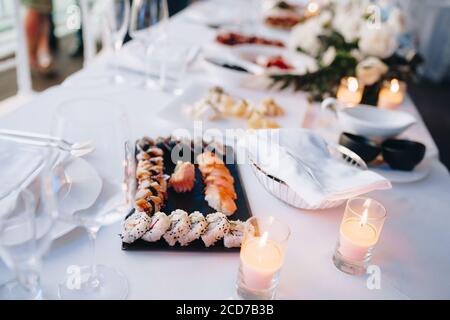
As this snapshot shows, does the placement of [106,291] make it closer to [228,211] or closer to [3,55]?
[228,211]

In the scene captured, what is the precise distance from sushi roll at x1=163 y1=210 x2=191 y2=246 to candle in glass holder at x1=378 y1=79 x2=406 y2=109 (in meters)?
1.03

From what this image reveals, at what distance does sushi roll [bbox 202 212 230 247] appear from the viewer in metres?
0.77

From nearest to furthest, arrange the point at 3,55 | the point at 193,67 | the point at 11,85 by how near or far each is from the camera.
Answer: the point at 193,67
the point at 11,85
the point at 3,55

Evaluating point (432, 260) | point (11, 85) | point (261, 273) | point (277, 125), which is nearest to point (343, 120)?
point (277, 125)

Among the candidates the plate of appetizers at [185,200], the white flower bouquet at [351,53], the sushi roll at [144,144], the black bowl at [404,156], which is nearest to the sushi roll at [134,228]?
the plate of appetizers at [185,200]

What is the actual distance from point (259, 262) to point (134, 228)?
0.70 ft

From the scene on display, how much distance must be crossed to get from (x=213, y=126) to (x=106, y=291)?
65cm

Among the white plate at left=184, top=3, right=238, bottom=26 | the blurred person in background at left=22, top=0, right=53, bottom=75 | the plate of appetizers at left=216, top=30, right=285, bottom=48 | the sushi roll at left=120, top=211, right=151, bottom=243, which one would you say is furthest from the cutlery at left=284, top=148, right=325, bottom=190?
the blurred person in background at left=22, top=0, right=53, bottom=75

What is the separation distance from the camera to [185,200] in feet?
2.92

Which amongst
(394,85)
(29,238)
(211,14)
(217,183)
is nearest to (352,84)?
(394,85)

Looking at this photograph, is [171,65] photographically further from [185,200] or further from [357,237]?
[357,237]

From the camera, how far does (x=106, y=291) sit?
678mm

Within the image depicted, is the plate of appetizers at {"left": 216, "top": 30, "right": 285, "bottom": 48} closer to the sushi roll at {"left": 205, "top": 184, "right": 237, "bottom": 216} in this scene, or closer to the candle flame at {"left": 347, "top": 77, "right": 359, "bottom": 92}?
the candle flame at {"left": 347, "top": 77, "right": 359, "bottom": 92}

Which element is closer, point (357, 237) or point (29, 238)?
point (29, 238)
